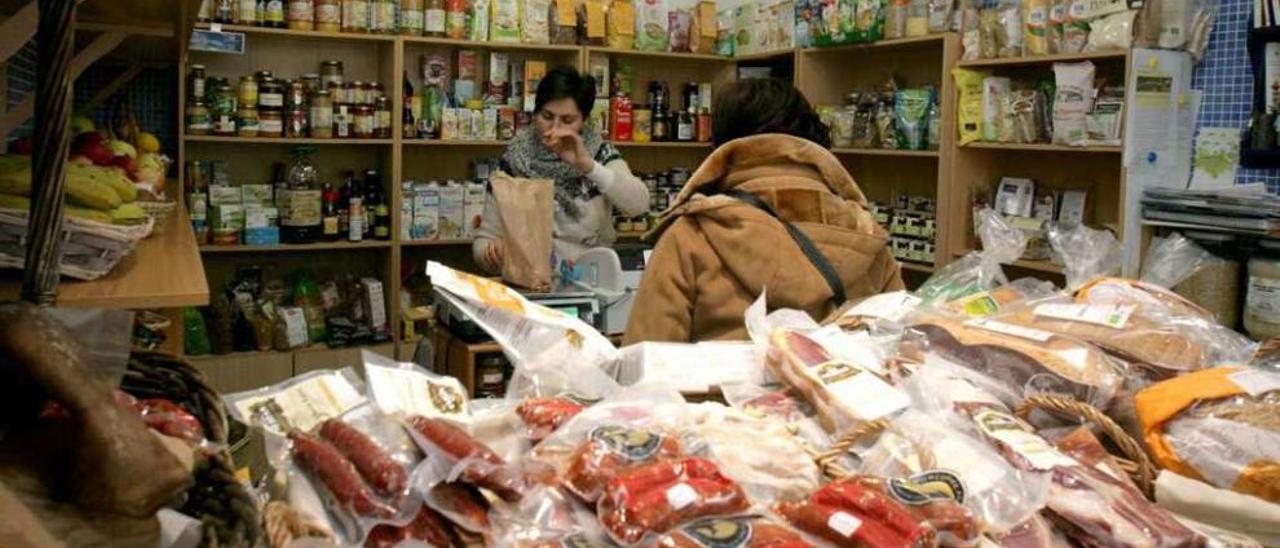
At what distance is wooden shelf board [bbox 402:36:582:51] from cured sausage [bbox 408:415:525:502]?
413 cm

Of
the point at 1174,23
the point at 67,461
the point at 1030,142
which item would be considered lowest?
the point at 67,461

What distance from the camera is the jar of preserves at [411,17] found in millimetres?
4848

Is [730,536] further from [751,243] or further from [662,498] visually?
[751,243]

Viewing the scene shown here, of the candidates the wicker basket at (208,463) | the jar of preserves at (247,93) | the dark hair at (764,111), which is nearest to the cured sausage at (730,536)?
the wicker basket at (208,463)

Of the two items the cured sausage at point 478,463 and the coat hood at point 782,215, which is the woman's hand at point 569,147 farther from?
the cured sausage at point 478,463

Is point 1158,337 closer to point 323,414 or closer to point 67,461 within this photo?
point 323,414

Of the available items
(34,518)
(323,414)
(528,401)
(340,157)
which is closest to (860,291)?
(528,401)

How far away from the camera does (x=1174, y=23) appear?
372 centimetres

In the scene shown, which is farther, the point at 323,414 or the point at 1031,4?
the point at 1031,4

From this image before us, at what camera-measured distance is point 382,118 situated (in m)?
4.89

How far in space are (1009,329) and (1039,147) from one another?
2.82 meters

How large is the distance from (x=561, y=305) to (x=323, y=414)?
2.44m

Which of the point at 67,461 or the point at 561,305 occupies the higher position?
the point at 67,461

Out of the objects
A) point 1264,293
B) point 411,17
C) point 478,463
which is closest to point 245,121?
point 411,17
